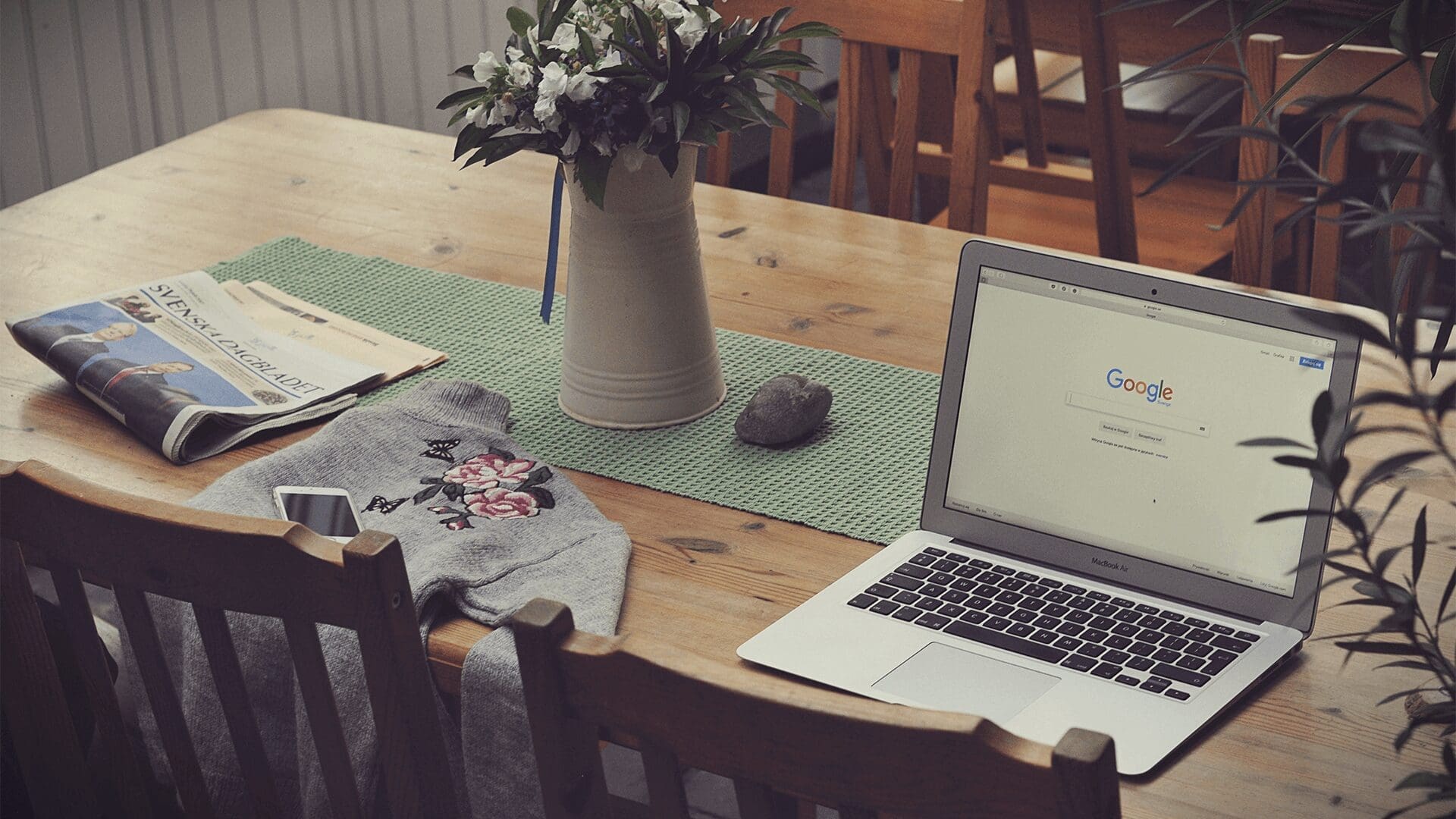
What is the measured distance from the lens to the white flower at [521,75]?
4.05 feet

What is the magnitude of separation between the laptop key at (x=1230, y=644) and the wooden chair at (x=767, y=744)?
373mm

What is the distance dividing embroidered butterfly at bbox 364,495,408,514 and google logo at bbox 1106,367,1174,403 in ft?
1.87

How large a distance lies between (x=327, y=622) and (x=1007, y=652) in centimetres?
44

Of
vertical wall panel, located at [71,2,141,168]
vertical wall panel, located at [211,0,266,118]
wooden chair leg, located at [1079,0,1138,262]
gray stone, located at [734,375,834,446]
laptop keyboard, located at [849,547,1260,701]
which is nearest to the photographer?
laptop keyboard, located at [849,547,1260,701]

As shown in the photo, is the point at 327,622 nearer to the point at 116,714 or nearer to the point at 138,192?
the point at 116,714

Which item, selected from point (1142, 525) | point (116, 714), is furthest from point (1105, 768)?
point (116, 714)

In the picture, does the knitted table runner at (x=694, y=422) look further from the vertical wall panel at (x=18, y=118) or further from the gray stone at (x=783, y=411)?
the vertical wall panel at (x=18, y=118)

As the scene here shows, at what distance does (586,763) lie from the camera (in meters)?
0.78

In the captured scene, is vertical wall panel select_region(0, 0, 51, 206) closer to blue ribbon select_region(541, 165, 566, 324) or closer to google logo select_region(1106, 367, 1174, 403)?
blue ribbon select_region(541, 165, 566, 324)

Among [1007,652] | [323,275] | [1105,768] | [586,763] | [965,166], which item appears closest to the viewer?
[1105,768]

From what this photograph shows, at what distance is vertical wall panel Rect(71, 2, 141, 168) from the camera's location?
8.48ft

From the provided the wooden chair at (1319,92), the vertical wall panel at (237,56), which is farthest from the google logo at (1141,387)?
the vertical wall panel at (237,56)

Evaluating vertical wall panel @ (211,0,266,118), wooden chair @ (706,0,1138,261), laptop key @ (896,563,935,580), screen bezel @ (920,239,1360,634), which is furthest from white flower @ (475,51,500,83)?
vertical wall panel @ (211,0,266,118)

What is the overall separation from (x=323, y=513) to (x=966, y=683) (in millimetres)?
531
